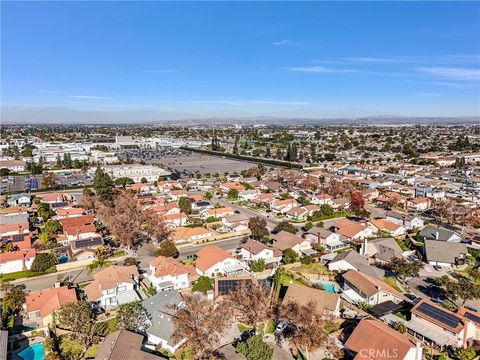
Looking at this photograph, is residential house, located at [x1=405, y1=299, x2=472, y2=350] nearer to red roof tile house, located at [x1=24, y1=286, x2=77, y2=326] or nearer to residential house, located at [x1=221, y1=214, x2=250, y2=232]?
red roof tile house, located at [x1=24, y1=286, x2=77, y2=326]

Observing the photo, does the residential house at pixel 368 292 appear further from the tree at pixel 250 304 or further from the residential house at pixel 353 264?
the tree at pixel 250 304

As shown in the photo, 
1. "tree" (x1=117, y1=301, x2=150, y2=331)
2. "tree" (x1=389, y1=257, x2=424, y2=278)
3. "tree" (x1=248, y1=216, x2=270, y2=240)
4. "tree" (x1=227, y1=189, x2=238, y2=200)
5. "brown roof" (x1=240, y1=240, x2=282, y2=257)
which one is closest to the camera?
"tree" (x1=117, y1=301, x2=150, y2=331)

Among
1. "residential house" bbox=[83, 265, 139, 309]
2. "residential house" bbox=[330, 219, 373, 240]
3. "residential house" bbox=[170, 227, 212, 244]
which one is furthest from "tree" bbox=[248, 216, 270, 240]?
"residential house" bbox=[83, 265, 139, 309]

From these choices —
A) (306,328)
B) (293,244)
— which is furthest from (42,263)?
(306,328)

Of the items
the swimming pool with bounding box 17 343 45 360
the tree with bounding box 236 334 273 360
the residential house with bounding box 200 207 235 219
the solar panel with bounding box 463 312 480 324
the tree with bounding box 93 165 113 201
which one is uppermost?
the tree with bounding box 93 165 113 201

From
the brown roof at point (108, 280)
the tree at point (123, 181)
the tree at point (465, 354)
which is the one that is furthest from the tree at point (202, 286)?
the tree at point (123, 181)

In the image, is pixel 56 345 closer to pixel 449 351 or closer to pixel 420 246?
pixel 449 351
